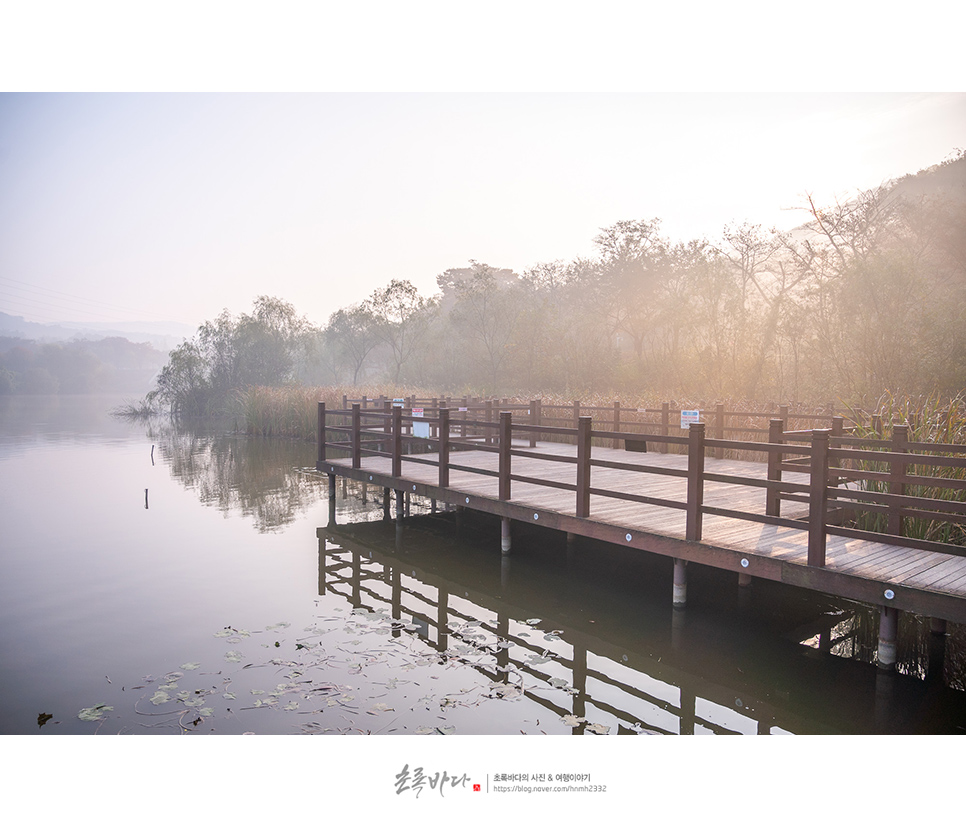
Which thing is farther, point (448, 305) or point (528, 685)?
point (448, 305)

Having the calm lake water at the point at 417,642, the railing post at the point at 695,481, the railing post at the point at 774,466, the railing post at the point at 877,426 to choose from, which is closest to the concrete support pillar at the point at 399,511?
the calm lake water at the point at 417,642

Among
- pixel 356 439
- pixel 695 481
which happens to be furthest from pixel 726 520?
pixel 356 439

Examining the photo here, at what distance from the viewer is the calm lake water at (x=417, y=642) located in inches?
159

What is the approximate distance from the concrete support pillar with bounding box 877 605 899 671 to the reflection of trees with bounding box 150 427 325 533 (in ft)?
25.2

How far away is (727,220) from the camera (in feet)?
74.8

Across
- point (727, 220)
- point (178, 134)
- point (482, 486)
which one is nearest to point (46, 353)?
point (178, 134)

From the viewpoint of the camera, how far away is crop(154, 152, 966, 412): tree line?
14.3 m

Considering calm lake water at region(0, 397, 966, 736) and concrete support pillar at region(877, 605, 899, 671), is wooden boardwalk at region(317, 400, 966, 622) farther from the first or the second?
calm lake water at region(0, 397, 966, 736)

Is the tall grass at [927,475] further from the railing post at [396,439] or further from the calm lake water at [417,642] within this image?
the railing post at [396,439]

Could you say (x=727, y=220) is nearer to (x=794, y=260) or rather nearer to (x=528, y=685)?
(x=794, y=260)

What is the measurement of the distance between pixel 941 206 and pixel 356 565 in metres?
18.7

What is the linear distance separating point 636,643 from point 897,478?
7.96ft

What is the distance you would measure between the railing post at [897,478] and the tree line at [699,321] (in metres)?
7.71

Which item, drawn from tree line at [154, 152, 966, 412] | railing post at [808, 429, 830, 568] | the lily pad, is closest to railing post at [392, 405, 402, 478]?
the lily pad
